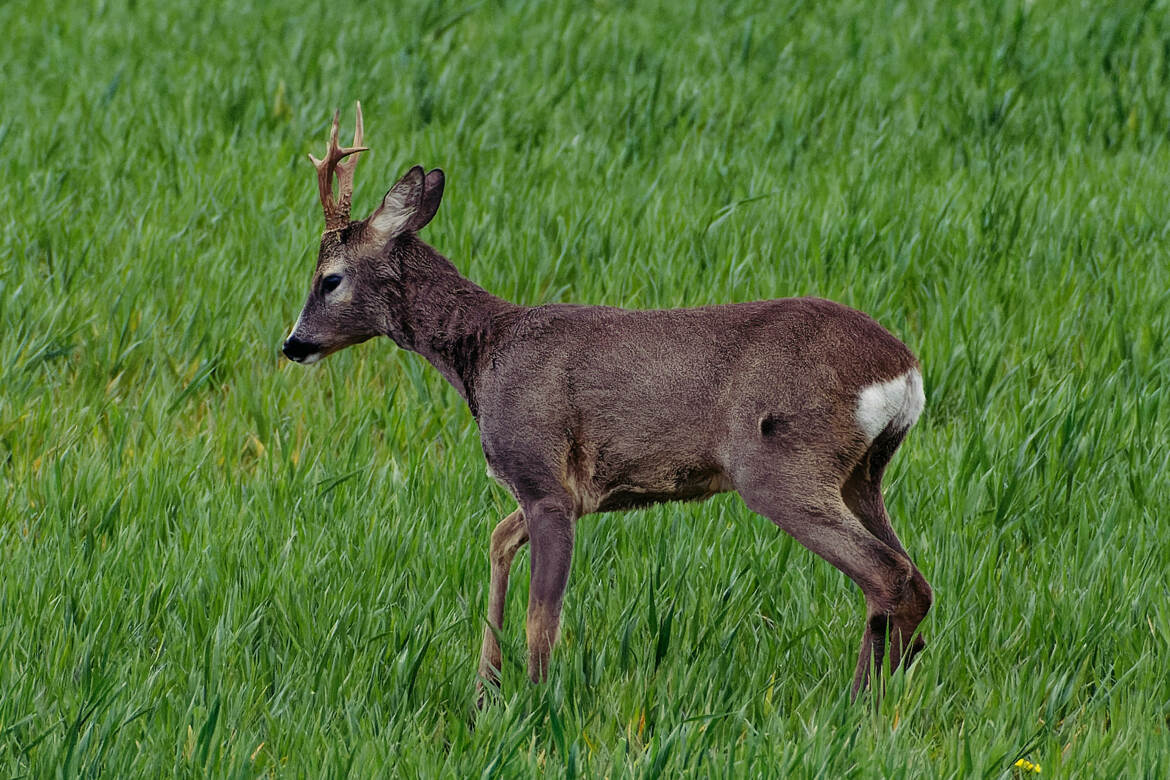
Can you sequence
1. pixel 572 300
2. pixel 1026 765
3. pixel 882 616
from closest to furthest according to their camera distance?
pixel 1026 765 → pixel 882 616 → pixel 572 300

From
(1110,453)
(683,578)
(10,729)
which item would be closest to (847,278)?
(1110,453)

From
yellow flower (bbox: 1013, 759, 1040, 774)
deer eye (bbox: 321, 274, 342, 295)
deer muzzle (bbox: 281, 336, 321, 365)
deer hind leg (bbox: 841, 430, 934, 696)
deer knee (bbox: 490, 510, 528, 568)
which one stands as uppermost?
deer eye (bbox: 321, 274, 342, 295)

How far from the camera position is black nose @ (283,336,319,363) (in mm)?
4012

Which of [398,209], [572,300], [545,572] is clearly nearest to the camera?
[545,572]

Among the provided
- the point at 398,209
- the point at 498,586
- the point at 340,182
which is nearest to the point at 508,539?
the point at 498,586

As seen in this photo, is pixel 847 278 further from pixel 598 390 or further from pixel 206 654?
pixel 206 654

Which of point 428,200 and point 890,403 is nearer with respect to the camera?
point 890,403

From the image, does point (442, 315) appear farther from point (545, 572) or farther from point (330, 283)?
point (545, 572)

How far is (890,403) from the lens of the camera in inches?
144

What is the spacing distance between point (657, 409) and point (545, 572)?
1.56ft

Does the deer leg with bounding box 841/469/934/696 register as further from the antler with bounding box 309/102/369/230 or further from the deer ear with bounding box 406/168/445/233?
the antler with bounding box 309/102/369/230

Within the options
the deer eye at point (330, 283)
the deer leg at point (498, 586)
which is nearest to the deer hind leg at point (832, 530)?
the deer leg at point (498, 586)

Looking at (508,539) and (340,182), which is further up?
(340,182)

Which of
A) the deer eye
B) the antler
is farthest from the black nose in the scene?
the antler
